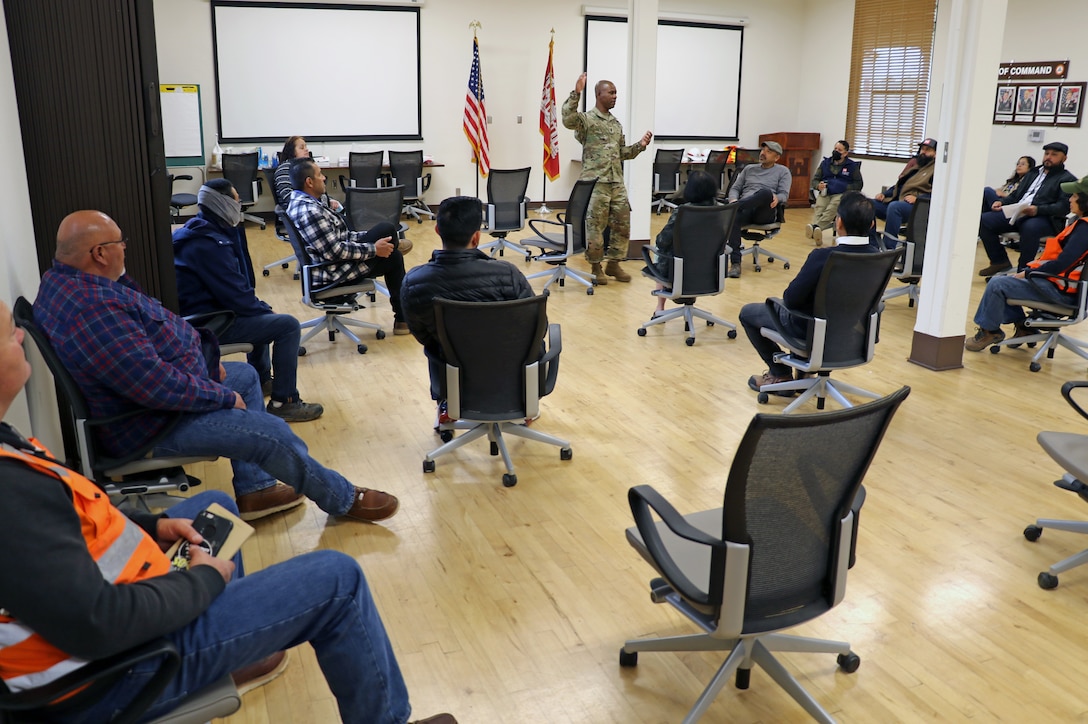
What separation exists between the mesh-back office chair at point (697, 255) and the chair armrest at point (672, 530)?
3491mm

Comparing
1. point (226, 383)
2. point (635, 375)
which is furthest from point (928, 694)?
point (635, 375)

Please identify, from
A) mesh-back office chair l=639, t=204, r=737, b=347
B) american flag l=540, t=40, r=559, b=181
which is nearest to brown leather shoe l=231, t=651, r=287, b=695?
mesh-back office chair l=639, t=204, r=737, b=347

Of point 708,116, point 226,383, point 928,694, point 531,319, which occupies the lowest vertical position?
point 928,694

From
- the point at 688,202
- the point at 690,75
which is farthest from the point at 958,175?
the point at 690,75

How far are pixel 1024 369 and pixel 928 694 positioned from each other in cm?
371

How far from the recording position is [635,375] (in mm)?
5359

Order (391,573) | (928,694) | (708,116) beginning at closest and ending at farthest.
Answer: (928,694), (391,573), (708,116)

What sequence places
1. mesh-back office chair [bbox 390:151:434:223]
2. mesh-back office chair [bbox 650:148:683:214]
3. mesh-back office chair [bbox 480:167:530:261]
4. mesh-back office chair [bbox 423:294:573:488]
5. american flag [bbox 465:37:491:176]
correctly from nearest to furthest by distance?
mesh-back office chair [bbox 423:294:573:488], mesh-back office chair [bbox 480:167:530:261], american flag [bbox 465:37:491:176], mesh-back office chair [bbox 390:151:434:223], mesh-back office chair [bbox 650:148:683:214]

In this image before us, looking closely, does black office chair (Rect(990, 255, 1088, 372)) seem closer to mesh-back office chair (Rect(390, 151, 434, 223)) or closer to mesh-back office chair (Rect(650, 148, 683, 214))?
mesh-back office chair (Rect(650, 148, 683, 214))

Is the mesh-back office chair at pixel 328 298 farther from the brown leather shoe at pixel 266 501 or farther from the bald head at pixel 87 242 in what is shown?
the bald head at pixel 87 242

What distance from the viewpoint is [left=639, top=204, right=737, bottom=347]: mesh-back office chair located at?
18.4ft

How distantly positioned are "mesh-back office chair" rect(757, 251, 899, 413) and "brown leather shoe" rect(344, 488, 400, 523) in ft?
6.85

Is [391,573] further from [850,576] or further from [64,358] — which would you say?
[850,576]

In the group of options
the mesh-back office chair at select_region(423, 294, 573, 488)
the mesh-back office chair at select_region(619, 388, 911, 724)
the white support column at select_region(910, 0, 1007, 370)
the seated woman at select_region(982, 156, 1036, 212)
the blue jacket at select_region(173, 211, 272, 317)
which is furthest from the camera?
the seated woman at select_region(982, 156, 1036, 212)
